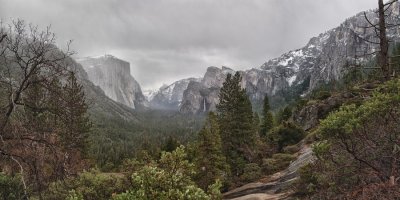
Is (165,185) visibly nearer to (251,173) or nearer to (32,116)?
(32,116)

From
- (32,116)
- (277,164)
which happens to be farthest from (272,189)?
(32,116)

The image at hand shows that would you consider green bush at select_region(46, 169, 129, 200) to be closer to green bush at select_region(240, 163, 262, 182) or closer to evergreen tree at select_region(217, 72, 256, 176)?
green bush at select_region(240, 163, 262, 182)

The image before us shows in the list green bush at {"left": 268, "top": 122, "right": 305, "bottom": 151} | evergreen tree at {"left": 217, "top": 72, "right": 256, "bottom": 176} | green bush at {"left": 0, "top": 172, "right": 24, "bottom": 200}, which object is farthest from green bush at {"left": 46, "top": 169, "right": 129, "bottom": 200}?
green bush at {"left": 268, "top": 122, "right": 305, "bottom": 151}

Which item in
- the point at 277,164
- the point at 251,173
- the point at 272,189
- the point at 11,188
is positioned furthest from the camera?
the point at 277,164

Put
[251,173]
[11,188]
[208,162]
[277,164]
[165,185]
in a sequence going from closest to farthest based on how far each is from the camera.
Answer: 1. [165,185]
2. [11,188]
3. [208,162]
4. [251,173]
5. [277,164]

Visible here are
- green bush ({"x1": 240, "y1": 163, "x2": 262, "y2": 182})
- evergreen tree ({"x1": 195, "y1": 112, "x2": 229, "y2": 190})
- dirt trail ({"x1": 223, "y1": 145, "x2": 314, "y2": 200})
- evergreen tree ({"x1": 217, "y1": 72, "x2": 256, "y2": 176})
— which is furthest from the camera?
evergreen tree ({"x1": 217, "y1": 72, "x2": 256, "y2": 176})

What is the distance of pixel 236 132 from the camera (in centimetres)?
5397

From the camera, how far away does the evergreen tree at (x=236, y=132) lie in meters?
52.6

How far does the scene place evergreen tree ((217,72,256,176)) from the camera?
52.6 meters

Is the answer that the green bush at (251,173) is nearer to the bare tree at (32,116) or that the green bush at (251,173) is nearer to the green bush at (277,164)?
the green bush at (277,164)

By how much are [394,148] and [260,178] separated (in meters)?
31.0

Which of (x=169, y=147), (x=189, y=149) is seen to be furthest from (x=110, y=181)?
(x=169, y=147)

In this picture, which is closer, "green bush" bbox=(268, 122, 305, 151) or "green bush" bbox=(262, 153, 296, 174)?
"green bush" bbox=(262, 153, 296, 174)

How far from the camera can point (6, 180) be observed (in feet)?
60.9
